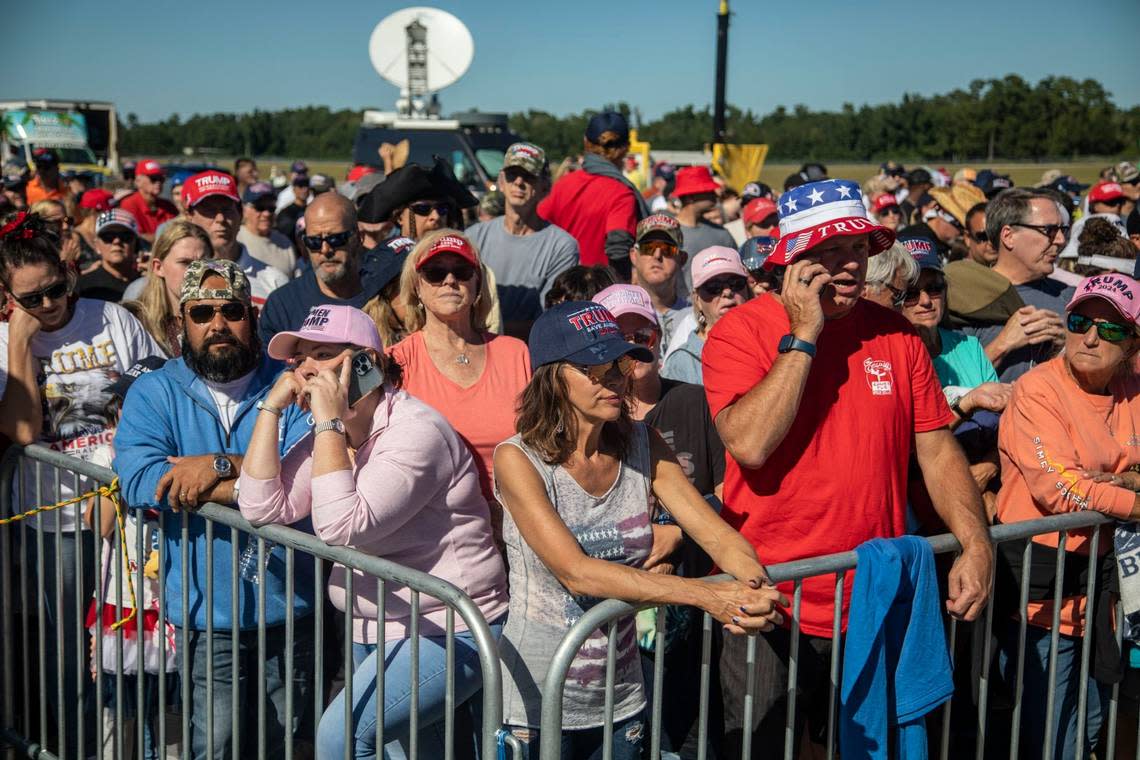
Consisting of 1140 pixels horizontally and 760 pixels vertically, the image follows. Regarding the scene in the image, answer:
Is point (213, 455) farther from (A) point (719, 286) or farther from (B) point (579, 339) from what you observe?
(A) point (719, 286)

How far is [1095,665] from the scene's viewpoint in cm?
389

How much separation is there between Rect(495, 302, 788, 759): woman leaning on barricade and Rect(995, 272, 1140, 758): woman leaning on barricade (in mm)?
1338

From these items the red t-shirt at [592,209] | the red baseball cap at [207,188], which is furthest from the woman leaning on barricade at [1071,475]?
the red baseball cap at [207,188]

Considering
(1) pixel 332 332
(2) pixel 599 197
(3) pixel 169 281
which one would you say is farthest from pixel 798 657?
(2) pixel 599 197

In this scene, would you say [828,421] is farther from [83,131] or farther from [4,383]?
[83,131]

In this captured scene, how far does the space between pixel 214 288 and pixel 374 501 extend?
1.14m

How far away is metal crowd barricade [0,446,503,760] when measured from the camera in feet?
9.91

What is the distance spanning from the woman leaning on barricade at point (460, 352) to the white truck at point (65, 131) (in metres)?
32.4

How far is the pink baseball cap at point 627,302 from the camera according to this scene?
14.4 feet

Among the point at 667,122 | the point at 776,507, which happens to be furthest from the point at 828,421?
the point at 667,122

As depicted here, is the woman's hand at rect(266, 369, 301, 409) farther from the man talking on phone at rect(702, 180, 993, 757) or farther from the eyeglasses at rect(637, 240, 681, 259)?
the eyeglasses at rect(637, 240, 681, 259)

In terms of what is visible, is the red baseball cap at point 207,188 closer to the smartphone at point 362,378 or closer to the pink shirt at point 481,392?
the pink shirt at point 481,392

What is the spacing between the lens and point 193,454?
3840 millimetres

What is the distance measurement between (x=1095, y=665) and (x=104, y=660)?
11.9 ft
